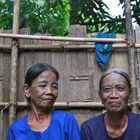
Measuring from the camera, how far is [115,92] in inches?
95.0

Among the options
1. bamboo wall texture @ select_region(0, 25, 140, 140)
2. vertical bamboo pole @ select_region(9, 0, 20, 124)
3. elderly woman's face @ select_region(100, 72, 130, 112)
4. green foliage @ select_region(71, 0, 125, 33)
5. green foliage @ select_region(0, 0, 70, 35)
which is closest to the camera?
elderly woman's face @ select_region(100, 72, 130, 112)

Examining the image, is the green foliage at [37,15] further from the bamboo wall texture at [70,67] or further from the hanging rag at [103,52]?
the hanging rag at [103,52]

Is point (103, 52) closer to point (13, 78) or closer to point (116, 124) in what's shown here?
point (13, 78)

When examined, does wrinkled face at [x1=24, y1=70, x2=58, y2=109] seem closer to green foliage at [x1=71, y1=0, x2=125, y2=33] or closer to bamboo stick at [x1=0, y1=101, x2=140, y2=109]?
bamboo stick at [x1=0, y1=101, x2=140, y2=109]

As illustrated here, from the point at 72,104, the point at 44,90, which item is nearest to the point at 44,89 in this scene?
the point at 44,90

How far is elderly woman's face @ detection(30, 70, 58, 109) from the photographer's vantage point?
2354 mm

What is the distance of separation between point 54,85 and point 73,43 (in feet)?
3.85

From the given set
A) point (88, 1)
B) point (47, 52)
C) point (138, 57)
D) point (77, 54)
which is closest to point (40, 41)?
point (47, 52)

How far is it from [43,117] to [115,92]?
54 cm

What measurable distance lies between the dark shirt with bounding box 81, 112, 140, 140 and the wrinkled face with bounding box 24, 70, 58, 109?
1.20 feet

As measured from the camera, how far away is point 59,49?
3508 millimetres

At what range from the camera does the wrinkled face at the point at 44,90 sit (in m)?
2.35

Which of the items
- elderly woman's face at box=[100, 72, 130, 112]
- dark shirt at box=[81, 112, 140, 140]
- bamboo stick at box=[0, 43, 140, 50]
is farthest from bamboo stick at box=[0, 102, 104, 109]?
elderly woman's face at box=[100, 72, 130, 112]

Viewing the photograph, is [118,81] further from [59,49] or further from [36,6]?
[36,6]
